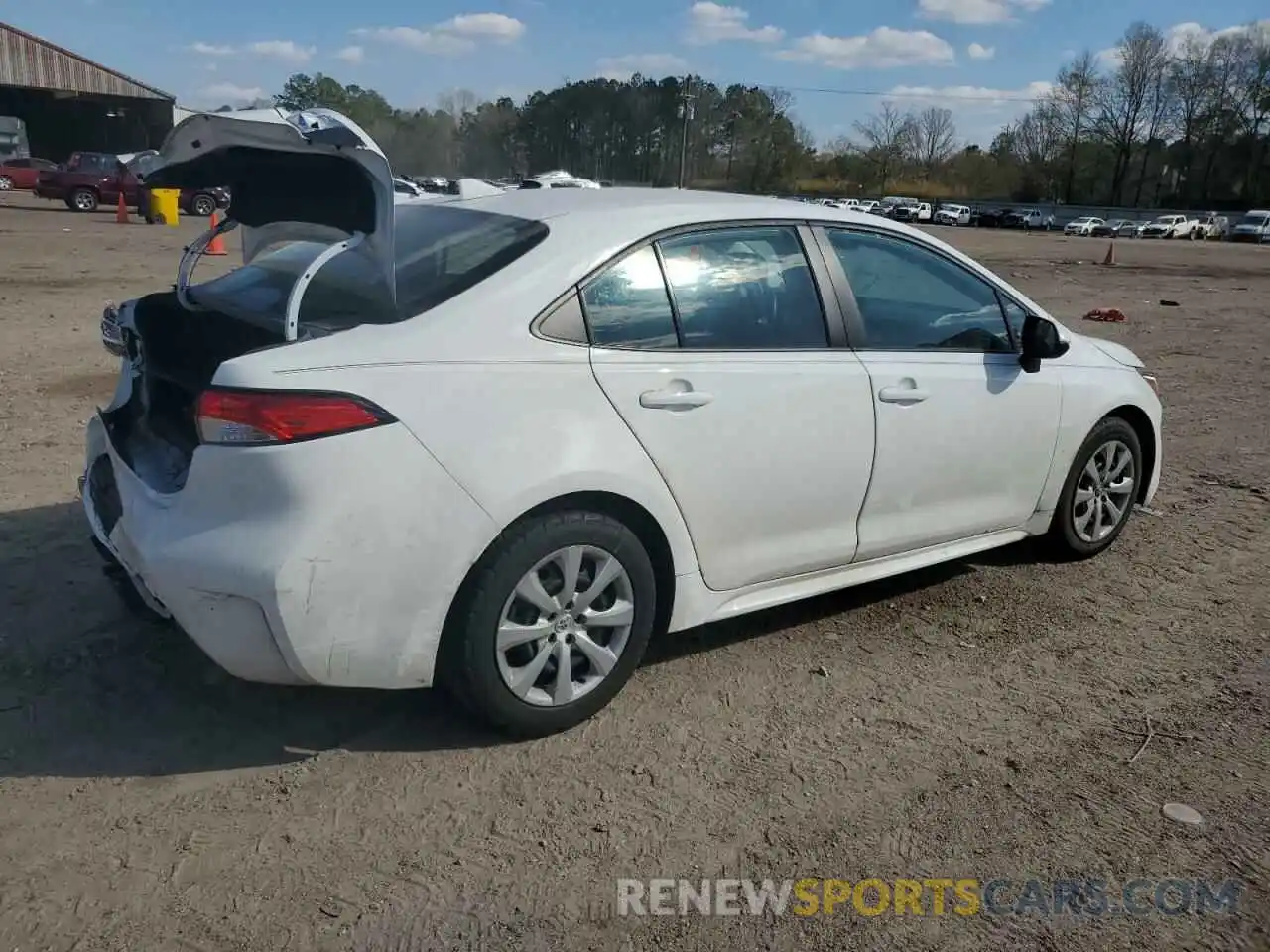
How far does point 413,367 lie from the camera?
295cm

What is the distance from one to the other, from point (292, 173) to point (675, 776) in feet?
7.64

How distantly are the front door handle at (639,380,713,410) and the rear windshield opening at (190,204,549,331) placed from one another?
600 mm

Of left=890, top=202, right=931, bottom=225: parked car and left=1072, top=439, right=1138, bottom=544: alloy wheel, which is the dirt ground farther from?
left=890, top=202, right=931, bottom=225: parked car

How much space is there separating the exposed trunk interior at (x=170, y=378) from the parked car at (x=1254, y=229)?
217ft

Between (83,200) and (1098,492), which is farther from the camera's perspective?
(83,200)

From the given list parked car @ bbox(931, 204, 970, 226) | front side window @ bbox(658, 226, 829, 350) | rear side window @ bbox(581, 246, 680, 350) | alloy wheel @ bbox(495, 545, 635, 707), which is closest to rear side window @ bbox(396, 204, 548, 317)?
rear side window @ bbox(581, 246, 680, 350)

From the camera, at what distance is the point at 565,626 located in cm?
325

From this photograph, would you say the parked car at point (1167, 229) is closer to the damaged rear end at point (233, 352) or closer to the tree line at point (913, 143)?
the tree line at point (913, 143)

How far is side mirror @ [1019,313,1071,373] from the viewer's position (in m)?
4.32

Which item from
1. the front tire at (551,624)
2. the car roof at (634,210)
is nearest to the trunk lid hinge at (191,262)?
the car roof at (634,210)

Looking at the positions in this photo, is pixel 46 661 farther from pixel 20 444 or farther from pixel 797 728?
pixel 20 444

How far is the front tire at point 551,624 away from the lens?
121 inches

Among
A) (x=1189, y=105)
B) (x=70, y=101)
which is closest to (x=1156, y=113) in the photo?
(x=1189, y=105)

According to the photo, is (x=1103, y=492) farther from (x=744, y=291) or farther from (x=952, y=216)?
(x=952, y=216)
